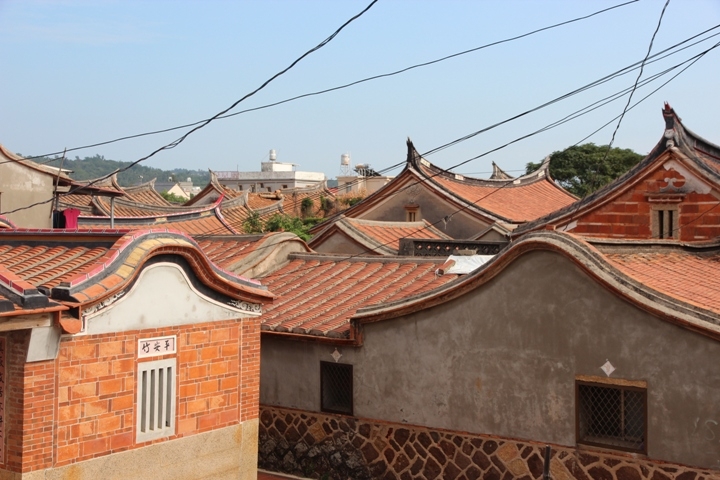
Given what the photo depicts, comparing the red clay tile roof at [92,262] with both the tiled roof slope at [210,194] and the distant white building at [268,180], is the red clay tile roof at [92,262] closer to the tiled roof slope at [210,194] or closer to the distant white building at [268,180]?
the tiled roof slope at [210,194]

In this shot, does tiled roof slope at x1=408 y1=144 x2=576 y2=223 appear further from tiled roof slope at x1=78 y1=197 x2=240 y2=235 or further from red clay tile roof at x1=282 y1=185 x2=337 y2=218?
red clay tile roof at x1=282 y1=185 x2=337 y2=218

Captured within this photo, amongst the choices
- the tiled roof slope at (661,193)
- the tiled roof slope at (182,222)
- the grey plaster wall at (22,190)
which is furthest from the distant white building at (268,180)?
the tiled roof slope at (661,193)

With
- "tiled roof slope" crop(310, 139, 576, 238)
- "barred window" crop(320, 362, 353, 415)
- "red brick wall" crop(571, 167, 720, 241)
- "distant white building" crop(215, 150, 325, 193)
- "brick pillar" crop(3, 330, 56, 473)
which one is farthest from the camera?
"distant white building" crop(215, 150, 325, 193)

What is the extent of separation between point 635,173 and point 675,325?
8564mm

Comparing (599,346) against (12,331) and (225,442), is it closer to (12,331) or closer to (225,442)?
(225,442)

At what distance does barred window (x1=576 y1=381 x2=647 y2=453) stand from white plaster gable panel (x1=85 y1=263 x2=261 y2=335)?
427 centimetres

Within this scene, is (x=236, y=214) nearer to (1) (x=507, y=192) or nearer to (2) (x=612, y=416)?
(1) (x=507, y=192)

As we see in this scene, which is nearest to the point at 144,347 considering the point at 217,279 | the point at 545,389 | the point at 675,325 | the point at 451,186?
the point at 217,279

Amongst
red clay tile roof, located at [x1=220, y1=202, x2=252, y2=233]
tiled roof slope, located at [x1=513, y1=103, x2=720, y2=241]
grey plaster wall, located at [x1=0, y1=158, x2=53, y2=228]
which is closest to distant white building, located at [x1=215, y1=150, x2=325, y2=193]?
red clay tile roof, located at [x1=220, y1=202, x2=252, y2=233]

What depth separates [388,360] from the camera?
1212 cm

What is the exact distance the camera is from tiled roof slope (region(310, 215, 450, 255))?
22.9m

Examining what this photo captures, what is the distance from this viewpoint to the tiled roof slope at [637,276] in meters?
9.54

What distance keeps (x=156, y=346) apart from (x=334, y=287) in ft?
17.7

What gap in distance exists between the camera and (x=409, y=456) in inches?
465
